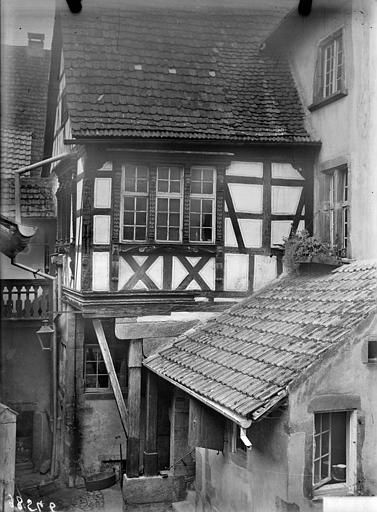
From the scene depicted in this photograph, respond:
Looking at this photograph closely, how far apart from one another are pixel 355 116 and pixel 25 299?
16.0ft

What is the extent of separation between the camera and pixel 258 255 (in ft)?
27.8

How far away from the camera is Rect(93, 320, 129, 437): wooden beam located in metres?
8.41

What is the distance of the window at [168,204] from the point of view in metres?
8.21

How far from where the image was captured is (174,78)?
27.0 ft

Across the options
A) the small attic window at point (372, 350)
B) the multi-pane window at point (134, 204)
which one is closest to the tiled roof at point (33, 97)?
the multi-pane window at point (134, 204)

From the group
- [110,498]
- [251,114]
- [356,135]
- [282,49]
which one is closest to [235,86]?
[251,114]

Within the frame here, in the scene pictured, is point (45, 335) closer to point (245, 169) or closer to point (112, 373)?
point (112, 373)

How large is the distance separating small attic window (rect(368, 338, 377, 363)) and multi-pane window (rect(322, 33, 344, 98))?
148 inches

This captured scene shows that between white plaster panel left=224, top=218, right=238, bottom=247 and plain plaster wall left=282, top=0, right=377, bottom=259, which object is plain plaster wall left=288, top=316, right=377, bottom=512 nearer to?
plain plaster wall left=282, top=0, right=377, bottom=259

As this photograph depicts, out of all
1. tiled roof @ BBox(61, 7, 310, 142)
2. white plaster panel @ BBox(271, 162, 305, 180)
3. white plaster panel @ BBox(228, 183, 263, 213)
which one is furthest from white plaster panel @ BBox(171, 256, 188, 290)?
white plaster panel @ BBox(271, 162, 305, 180)

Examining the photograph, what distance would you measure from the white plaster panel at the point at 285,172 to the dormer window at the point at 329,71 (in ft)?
2.83

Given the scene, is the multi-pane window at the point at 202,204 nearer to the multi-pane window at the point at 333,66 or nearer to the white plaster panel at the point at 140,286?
the white plaster panel at the point at 140,286

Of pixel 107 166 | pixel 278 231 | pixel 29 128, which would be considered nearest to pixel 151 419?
pixel 278 231

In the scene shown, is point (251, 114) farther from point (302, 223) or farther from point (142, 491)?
point (142, 491)
